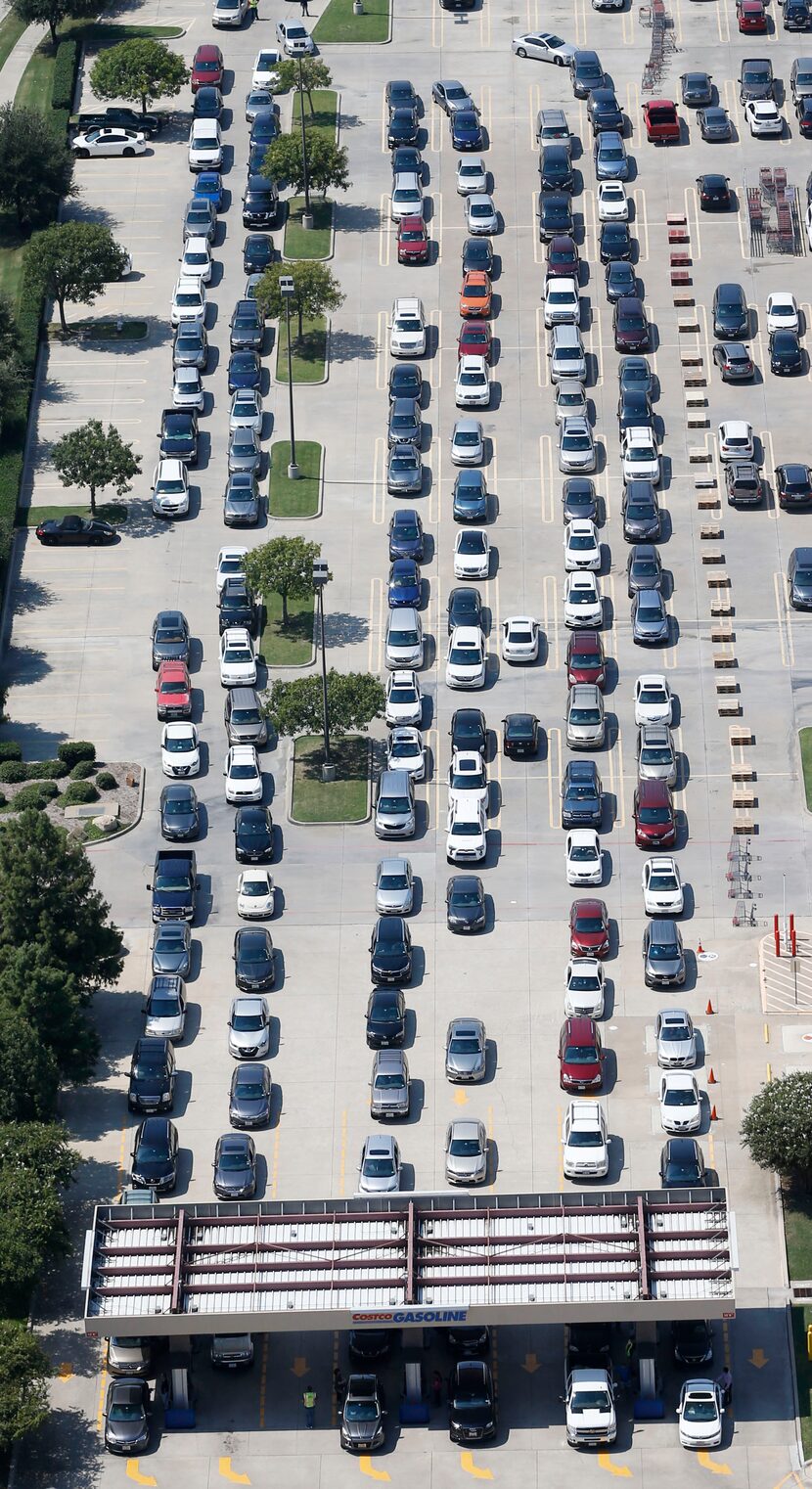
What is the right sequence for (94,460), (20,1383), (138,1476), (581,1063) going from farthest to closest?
(94,460), (581,1063), (138,1476), (20,1383)

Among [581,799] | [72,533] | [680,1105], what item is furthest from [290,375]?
[680,1105]

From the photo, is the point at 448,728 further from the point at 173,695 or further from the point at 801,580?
the point at 801,580

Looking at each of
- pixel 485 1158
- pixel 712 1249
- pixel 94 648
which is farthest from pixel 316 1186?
pixel 94 648

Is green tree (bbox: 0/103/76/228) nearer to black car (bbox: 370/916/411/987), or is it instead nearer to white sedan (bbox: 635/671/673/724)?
white sedan (bbox: 635/671/673/724)

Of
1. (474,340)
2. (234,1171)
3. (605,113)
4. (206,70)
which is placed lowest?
(234,1171)

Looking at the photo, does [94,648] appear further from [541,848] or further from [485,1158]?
[485,1158]
